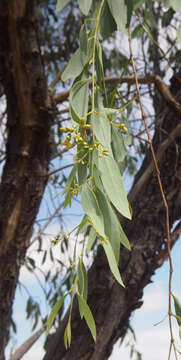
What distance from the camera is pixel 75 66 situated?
2.30ft

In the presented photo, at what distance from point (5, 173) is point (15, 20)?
498 millimetres

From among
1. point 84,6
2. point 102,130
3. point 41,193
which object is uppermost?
point 41,193

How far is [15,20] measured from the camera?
1368 millimetres

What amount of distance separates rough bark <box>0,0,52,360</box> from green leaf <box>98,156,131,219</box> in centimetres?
90

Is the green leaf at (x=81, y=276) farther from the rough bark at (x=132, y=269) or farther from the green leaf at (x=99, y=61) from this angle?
the rough bark at (x=132, y=269)

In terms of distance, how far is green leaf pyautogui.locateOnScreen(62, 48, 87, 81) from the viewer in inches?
27.2

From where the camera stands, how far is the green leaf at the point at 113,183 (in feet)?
1.77

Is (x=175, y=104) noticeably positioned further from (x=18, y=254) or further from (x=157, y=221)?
(x=18, y=254)

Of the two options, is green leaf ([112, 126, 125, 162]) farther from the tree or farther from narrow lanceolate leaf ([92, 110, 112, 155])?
the tree

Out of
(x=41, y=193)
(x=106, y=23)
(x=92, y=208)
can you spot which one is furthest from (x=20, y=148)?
(x=92, y=208)

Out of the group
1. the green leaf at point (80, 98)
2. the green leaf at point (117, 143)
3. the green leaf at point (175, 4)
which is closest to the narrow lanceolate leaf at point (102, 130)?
the green leaf at point (80, 98)

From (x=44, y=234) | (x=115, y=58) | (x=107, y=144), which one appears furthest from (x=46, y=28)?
(x=107, y=144)

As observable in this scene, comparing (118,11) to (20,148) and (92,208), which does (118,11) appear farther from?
(20,148)

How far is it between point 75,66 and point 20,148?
2.57 ft
